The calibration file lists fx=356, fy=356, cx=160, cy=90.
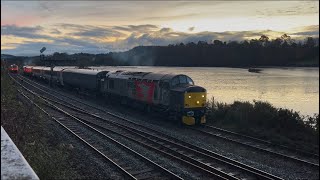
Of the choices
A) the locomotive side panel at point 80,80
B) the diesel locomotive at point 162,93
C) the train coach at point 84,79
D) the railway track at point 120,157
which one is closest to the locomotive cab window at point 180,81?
the diesel locomotive at point 162,93

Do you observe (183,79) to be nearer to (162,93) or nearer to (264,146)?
(162,93)

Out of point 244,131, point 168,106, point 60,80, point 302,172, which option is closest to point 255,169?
point 302,172

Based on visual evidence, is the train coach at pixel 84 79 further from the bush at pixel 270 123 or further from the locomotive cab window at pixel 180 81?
the bush at pixel 270 123

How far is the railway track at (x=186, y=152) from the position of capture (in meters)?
12.1

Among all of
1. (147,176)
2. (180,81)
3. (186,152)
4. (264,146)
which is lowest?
(264,146)

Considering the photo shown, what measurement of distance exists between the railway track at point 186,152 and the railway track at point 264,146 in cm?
253

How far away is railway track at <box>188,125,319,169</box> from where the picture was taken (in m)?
14.4

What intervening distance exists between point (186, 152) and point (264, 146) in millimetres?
4174

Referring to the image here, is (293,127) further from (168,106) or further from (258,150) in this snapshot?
(168,106)

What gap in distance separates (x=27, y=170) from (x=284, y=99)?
1109 inches

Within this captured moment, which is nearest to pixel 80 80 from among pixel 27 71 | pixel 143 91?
pixel 143 91

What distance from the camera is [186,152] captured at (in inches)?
594

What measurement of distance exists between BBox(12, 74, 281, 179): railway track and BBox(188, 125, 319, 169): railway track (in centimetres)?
253

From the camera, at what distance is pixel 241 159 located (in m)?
14.3
